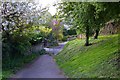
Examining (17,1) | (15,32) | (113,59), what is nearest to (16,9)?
(17,1)

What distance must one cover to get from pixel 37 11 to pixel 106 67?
10.5m

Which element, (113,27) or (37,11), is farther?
(113,27)

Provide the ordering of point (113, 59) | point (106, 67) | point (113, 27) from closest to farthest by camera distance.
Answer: point (106, 67) → point (113, 59) → point (113, 27)

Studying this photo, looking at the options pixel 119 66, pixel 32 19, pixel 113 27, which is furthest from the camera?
pixel 113 27

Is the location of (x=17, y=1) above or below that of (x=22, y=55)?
above

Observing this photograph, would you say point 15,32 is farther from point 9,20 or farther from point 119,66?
point 119,66

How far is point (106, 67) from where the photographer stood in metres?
10.9

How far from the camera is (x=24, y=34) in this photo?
66.0ft

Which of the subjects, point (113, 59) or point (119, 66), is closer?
point (119, 66)

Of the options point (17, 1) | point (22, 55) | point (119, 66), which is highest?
point (17, 1)

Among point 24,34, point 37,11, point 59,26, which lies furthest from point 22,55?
point 59,26

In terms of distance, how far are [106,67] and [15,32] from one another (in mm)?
10006

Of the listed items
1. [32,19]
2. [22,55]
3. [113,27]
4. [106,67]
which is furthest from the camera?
[113,27]

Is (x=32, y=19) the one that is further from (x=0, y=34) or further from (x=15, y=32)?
(x=0, y=34)
